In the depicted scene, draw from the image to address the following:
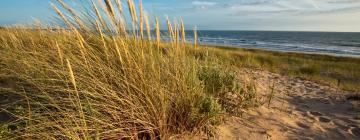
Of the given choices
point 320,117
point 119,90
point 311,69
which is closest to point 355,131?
point 320,117

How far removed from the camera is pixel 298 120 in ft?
12.3

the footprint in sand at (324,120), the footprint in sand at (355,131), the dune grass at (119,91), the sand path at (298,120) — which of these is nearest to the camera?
the dune grass at (119,91)

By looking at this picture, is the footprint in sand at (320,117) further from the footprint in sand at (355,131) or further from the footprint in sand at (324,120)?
the footprint in sand at (355,131)

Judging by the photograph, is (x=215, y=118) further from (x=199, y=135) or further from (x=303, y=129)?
(x=303, y=129)

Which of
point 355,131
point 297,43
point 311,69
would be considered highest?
point 355,131

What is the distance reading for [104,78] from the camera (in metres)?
2.22

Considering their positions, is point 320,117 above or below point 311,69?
above

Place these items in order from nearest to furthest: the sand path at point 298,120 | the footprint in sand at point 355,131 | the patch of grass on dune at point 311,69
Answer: the sand path at point 298,120, the footprint in sand at point 355,131, the patch of grass on dune at point 311,69

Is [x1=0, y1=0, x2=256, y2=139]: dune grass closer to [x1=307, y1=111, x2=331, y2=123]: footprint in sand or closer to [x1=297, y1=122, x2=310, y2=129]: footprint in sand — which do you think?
[x1=297, y1=122, x2=310, y2=129]: footprint in sand

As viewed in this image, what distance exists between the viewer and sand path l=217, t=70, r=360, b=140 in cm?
307

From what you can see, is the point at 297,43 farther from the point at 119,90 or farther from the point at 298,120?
the point at 119,90

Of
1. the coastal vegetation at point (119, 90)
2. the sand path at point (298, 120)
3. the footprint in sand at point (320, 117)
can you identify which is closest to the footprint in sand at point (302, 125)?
the sand path at point (298, 120)

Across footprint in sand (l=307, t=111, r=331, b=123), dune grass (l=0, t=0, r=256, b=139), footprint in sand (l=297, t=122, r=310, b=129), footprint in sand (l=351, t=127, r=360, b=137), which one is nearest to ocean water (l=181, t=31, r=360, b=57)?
dune grass (l=0, t=0, r=256, b=139)

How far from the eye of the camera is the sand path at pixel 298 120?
3066 millimetres
